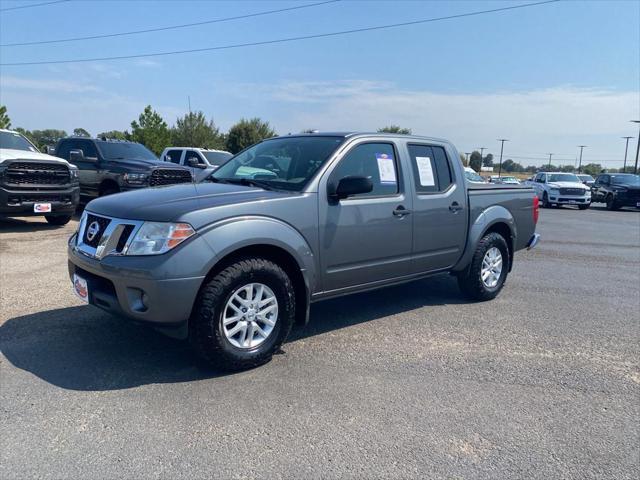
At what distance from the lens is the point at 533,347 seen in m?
4.75

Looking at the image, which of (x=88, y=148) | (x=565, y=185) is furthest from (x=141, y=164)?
(x=565, y=185)

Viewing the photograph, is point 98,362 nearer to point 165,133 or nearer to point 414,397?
point 414,397

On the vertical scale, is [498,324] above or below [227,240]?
below

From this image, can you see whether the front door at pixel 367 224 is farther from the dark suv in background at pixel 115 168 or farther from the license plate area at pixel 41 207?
the dark suv in background at pixel 115 168

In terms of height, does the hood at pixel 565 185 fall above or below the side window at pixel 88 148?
below

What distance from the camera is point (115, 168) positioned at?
1231cm

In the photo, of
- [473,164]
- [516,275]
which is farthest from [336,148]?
[473,164]

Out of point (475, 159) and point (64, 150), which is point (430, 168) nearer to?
point (64, 150)

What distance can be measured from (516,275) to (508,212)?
5.85 feet

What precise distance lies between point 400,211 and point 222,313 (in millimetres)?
2084

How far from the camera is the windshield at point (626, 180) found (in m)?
→ 25.8

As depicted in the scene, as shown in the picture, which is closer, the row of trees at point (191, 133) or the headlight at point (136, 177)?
the headlight at point (136, 177)

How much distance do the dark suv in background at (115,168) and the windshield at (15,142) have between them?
88cm

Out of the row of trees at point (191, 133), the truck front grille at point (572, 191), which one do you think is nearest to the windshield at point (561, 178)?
→ the truck front grille at point (572, 191)
